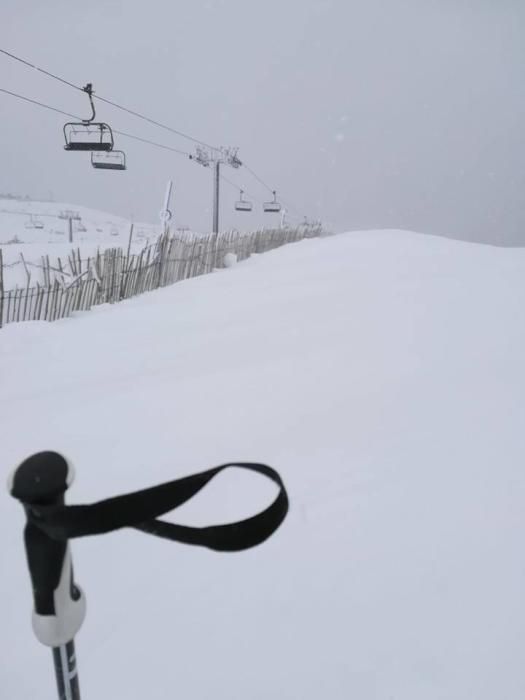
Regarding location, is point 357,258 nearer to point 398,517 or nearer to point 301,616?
point 398,517

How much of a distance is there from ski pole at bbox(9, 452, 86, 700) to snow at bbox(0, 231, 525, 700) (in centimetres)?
68

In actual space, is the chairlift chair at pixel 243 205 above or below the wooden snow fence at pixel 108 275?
above

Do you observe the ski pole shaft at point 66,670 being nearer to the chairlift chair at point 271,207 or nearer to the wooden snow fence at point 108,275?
the wooden snow fence at point 108,275

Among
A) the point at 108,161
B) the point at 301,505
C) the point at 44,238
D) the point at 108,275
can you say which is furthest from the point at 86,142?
the point at 44,238

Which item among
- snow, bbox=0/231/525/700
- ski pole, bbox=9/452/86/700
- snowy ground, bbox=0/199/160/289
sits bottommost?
snow, bbox=0/231/525/700

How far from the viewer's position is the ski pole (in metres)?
0.44

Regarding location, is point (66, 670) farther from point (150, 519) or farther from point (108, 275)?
point (108, 275)

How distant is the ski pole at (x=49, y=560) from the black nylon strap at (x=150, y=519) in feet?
0.06

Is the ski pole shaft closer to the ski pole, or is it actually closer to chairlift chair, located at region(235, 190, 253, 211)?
the ski pole

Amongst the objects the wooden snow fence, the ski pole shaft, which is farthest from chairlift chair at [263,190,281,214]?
the ski pole shaft

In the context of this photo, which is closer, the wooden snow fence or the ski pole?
the ski pole

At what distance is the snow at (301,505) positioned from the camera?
1080mm

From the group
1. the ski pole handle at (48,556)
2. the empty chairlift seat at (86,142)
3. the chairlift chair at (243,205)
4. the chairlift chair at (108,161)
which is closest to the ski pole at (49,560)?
the ski pole handle at (48,556)

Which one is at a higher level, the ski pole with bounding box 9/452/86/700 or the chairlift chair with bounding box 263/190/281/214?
the chairlift chair with bounding box 263/190/281/214
